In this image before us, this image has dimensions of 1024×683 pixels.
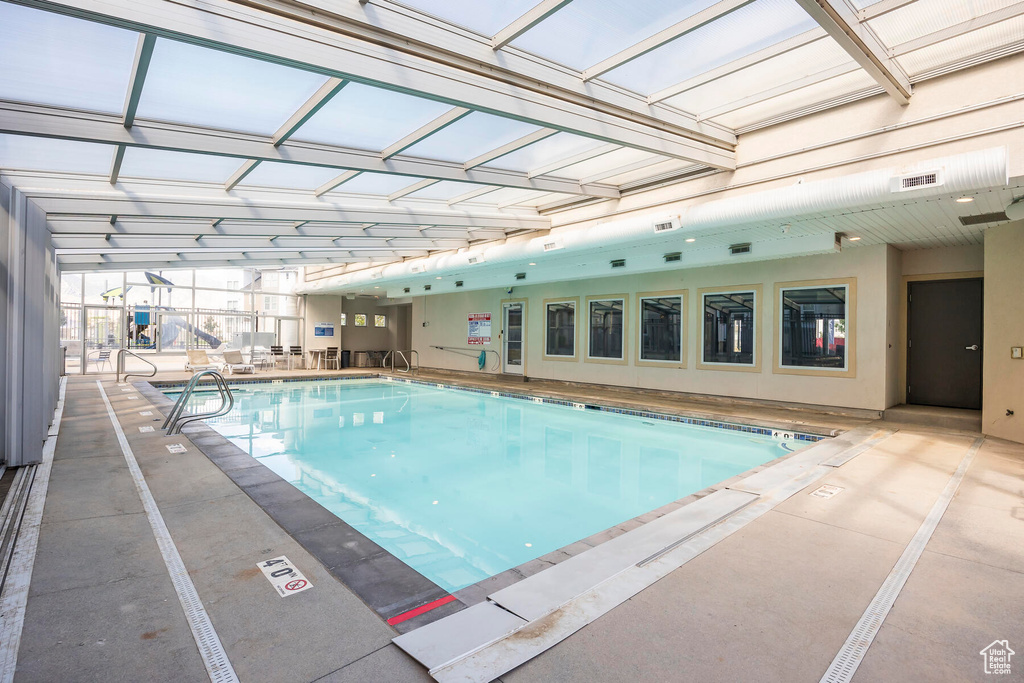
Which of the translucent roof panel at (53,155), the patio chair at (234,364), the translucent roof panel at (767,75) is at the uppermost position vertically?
the translucent roof panel at (767,75)

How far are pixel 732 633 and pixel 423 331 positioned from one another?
14.3 meters

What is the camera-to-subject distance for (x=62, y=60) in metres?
2.57

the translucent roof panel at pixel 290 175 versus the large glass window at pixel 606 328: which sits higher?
the translucent roof panel at pixel 290 175

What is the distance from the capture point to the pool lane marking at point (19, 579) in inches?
65.2

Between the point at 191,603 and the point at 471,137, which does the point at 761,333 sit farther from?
the point at 191,603

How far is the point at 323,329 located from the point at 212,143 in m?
13.3

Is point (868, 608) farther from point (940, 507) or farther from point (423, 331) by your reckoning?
point (423, 331)

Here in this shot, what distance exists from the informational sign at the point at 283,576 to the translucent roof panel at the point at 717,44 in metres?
3.62

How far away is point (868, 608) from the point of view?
78.7 inches

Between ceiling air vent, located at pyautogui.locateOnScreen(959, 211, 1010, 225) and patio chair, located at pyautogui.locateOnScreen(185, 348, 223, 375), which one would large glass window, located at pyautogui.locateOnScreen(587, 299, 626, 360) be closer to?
ceiling air vent, located at pyautogui.locateOnScreen(959, 211, 1010, 225)

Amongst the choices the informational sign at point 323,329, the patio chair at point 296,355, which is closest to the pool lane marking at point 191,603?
the patio chair at point 296,355

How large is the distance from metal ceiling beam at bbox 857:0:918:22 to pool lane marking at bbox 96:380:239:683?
470 centimetres

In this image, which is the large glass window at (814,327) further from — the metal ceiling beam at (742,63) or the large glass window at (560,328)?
the metal ceiling beam at (742,63)

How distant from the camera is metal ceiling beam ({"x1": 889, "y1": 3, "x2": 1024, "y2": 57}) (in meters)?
3.32
